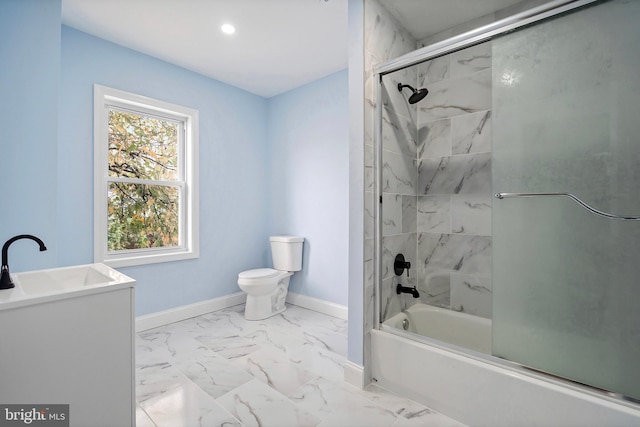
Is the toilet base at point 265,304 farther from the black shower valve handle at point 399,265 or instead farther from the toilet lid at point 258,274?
the black shower valve handle at point 399,265

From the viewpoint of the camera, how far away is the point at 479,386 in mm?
1432

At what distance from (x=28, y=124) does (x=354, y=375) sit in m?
2.45

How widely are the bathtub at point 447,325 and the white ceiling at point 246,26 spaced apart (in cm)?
215

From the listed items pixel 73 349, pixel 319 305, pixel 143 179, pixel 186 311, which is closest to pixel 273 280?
pixel 319 305

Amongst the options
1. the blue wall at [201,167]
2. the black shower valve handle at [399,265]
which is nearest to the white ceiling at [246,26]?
the blue wall at [201,167]

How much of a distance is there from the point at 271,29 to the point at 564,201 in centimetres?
226

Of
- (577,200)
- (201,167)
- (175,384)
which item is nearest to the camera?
(577,200)

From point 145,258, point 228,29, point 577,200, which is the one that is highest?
point 228,29

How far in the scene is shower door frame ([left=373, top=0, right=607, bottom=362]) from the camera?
1.28 metres

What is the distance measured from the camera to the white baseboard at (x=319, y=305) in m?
2.95

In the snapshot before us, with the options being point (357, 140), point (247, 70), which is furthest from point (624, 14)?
point (247, 70)

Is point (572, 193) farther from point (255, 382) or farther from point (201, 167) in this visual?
point (201, 167)

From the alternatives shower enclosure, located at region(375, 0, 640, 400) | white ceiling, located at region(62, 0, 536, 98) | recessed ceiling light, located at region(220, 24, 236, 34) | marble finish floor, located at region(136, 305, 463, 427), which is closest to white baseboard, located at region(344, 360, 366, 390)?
marble finish floor, located at region(136, 305, 463, 427)
